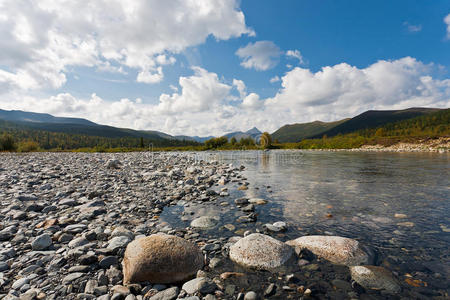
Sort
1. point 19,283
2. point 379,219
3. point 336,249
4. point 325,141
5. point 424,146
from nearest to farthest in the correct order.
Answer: point 19,283 → point 336,249 → point 379,219 → point 424,146 → point 325,141

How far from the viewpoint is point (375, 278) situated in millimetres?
2957

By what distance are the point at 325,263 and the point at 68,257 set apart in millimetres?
4540

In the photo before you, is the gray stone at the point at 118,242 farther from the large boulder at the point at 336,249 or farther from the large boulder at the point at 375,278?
the large boulder at the point at 375,278

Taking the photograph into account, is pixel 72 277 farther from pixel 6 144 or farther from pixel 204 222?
pixel 6 144

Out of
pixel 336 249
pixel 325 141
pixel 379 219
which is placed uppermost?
pixel 325 141

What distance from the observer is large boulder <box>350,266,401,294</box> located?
9.12ft

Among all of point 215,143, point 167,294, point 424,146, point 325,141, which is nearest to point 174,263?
point 167,294

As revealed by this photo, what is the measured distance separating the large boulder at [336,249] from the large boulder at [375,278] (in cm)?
21

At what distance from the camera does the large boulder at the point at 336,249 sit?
11.3 feet

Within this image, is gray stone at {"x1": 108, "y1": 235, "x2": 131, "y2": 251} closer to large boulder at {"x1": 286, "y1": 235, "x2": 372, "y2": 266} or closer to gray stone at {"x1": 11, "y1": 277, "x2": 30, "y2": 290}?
gray stone at {"x1": 11, "y1": 277, "x2": 30, "y2": 290}

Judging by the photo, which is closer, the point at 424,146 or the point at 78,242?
the point at 78,242

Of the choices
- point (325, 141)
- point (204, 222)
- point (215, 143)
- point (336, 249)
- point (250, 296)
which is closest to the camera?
point (250, 296)

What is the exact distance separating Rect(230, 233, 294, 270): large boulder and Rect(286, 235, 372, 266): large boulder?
37cm

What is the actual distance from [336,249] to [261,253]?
146cm
